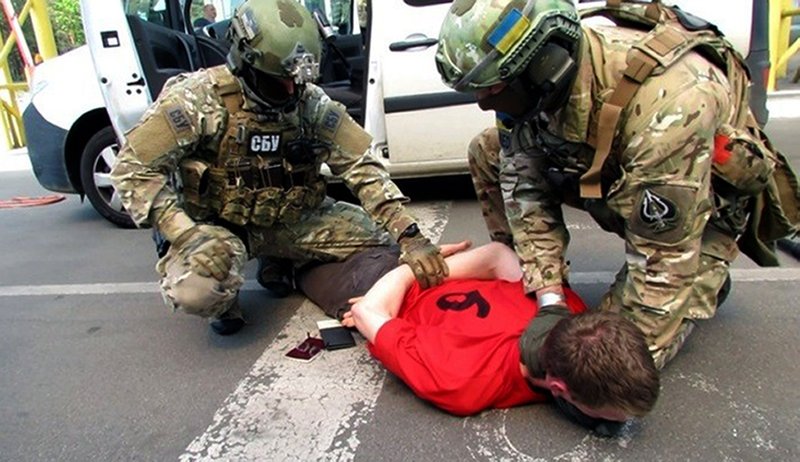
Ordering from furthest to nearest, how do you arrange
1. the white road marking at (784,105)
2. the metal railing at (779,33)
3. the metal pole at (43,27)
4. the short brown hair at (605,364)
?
the metal pole at (43,27) < the metal railing at (779,33) < the white road marking at (784,105) < the short brown hair at (605,364)

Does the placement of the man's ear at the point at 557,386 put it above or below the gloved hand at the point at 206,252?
below

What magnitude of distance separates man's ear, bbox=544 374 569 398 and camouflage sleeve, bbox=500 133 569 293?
→ 0.49 meters

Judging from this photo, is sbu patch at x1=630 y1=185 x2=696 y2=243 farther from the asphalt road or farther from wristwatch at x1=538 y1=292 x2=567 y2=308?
the asphalt road

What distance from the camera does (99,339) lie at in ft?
9.24

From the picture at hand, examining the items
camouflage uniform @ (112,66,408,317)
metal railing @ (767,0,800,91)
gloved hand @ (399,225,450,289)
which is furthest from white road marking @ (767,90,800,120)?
gloved hand @ (399,225,450,289)

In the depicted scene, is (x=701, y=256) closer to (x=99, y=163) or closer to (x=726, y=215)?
(x=726, y=215)

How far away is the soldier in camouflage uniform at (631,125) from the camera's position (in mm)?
1763

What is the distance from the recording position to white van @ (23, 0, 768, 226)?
379 cm

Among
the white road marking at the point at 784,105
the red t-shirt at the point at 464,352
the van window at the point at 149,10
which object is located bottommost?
the white road marking at the point at 784,105

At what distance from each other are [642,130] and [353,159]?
1326mm

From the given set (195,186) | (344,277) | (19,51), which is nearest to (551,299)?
(344,277)

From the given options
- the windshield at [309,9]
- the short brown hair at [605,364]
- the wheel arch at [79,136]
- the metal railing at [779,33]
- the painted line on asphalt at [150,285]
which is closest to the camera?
the short brown hair at [605,364]

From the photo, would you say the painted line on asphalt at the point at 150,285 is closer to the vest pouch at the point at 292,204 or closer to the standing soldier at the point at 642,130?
A: the vest pouch at the point at 292,204

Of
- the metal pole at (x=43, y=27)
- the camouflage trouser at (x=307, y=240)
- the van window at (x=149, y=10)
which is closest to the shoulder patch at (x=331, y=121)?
Result: the camouflage trouser at (x=307, y=240)
